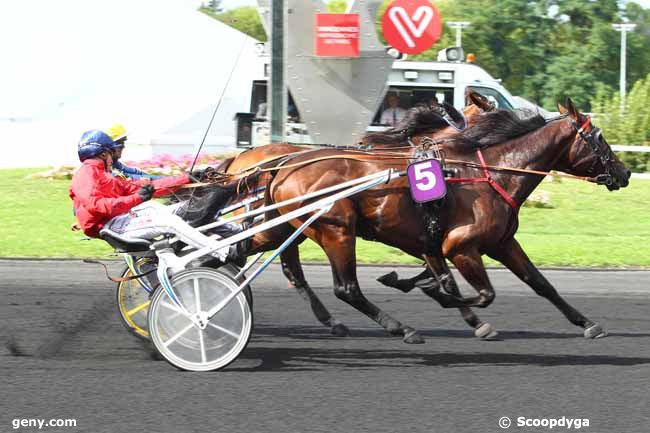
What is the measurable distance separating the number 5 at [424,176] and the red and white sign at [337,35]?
4.47 meters

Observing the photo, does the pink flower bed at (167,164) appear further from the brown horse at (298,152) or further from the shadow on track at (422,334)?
the shadow on track at (422,334)

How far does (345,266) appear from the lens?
23.2ft

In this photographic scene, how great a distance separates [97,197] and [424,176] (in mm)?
2086

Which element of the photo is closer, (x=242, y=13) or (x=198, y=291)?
(x=198, y=291)

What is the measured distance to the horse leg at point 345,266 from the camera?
7055 mm

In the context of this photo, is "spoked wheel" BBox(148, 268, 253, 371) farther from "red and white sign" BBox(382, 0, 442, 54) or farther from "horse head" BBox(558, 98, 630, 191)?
"red and white sign" BBox(382, 0, 442, 54)

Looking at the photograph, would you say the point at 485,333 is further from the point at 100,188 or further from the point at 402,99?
the point at 402,99

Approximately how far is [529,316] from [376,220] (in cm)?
206

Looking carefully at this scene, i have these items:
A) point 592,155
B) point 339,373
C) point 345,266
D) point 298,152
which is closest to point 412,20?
point 298,152

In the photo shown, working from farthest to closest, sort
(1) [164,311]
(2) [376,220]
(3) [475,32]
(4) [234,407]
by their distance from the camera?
(3) [475,32]
(2) [376,220]
(1) [164,311]
(4) [234,407]

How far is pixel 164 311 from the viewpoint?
6422 millimetres

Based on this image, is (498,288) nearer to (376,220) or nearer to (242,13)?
(376,220)

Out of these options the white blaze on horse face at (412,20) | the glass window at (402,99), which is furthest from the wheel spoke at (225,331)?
the glass window at (402,99)

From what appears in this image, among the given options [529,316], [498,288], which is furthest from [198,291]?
[498,288]
